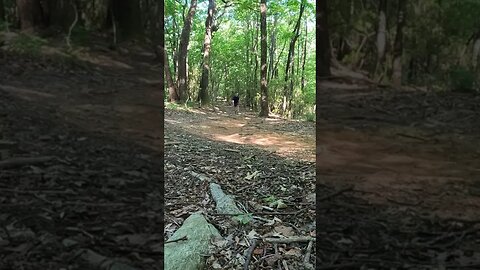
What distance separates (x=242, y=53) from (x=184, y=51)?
938cm

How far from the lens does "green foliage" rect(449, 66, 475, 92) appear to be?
237 cm

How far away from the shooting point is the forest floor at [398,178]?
94.5 inches

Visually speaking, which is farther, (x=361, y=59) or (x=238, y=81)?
(x=238, y=81)

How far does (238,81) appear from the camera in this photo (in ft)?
77.5

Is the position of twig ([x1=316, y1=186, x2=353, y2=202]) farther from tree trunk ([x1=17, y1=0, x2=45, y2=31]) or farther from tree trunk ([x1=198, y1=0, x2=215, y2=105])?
tree trunk ([x1=198, y1=0, x2=215, y2=105])

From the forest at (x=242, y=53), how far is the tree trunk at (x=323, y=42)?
10.9m

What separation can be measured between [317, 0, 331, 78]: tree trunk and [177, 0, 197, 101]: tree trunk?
12023 millimetres

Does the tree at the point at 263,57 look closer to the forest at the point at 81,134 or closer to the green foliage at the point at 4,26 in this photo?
the forest at the point at 81,134

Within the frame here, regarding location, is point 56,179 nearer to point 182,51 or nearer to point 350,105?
point 350,105

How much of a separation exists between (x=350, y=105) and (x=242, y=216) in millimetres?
2794

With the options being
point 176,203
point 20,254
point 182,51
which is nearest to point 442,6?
point 20,254

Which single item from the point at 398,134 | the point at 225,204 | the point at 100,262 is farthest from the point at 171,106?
the point at 398,134

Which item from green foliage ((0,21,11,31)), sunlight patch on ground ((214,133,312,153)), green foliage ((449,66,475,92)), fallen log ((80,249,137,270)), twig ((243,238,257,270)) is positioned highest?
green foliage ((0,21,11,31))

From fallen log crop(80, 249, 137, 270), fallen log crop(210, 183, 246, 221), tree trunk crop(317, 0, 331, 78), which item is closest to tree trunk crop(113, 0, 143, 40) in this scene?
tree trunk crop(317, 0, 331, 78)
